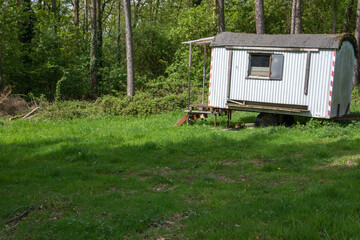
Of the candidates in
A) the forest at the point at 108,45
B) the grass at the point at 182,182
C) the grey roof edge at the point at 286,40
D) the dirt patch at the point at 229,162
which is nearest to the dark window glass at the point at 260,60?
the grey roof edge at the point at 286,40

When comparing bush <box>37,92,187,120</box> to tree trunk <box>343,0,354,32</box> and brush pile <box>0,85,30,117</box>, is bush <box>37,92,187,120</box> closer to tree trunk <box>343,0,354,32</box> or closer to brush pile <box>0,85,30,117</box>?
brush pile <box>0,85,30,117</box>

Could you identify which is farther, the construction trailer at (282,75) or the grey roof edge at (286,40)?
the construction trailer at (282,75)

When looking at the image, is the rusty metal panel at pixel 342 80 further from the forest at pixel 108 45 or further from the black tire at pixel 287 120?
the forest at pixel 108 45

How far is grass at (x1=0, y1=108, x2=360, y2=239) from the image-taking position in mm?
4703

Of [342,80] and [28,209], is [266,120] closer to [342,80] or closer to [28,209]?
[342,80]

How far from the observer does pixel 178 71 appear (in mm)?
23938

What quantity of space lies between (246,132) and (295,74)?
258 cm

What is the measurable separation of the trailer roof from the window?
1.22ft

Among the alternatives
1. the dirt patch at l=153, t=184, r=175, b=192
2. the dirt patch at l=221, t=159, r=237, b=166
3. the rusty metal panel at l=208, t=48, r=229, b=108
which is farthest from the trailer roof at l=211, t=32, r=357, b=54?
the dirt patch at l=153, t=184, r=175, b=192

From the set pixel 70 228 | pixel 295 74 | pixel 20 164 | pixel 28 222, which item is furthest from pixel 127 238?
pixel 295 74

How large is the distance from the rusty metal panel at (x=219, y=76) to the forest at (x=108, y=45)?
526 centimetres

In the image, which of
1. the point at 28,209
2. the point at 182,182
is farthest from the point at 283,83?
the point at 28,209

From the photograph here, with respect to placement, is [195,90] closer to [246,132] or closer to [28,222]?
[246,132]

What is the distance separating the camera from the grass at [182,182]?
4703 mm
